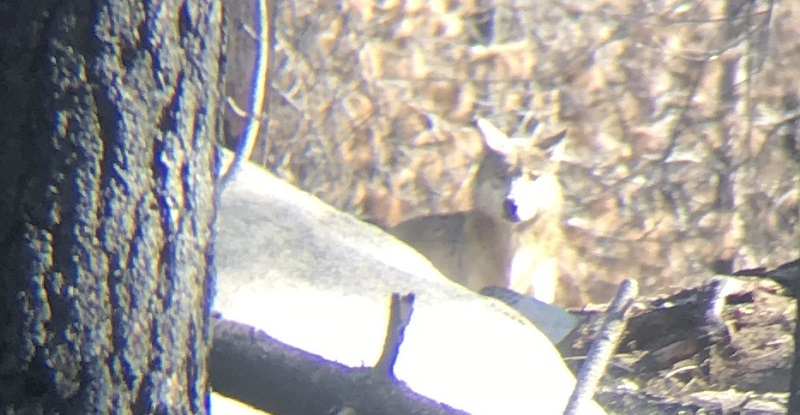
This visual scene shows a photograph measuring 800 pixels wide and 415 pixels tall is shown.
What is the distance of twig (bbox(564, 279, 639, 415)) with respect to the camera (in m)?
2.65

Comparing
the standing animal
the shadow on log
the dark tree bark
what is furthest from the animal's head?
the dark tree bark

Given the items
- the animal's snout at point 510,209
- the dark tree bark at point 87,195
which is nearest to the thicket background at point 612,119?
the animal's snout at point 510,209

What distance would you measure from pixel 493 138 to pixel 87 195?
4723mm

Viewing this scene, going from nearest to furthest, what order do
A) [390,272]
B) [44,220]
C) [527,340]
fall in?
[44,220]
[527,340]
[390,272]

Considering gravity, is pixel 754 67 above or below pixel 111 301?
above

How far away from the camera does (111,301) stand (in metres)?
1.40

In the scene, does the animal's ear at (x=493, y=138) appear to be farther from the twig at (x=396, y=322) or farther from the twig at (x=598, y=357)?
the twig at (x=396, y=322)

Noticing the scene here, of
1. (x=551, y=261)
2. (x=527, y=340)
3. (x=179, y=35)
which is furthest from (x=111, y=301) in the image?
(x=551, y=261)

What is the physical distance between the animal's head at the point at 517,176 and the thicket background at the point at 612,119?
0.38 feet

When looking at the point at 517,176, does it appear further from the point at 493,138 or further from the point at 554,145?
the point at 554,145

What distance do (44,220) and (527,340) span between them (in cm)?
268

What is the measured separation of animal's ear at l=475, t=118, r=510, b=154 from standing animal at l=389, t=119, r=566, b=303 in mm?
10

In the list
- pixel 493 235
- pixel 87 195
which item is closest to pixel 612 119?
pixel 493 235

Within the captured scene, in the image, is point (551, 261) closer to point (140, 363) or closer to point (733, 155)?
point (733, 155)
